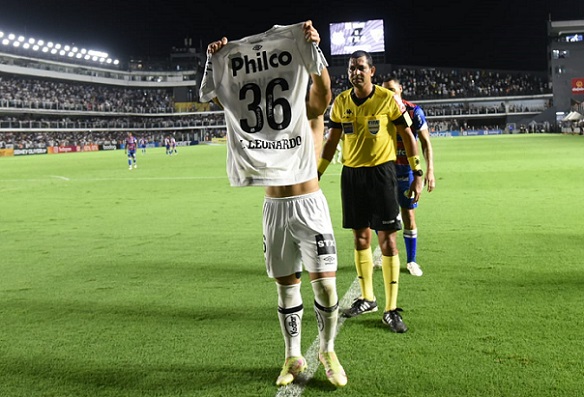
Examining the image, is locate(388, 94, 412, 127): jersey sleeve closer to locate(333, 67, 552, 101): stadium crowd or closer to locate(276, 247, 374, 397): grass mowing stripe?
locate(276, 247, 374, 397): grass mowing stripe

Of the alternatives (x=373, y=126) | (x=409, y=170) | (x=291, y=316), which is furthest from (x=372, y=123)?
(x=291, y=316)

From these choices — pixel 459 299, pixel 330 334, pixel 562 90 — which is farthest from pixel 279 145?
pixel 562 90

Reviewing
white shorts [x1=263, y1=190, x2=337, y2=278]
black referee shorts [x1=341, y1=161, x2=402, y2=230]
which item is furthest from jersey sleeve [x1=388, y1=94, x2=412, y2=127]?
white shorts [x1=263, y1=190, x2=337, y2=278]

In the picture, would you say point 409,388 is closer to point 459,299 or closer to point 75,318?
point 459,299

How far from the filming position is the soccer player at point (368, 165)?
4895 millimetres

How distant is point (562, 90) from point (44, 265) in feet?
291

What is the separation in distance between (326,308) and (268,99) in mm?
1486

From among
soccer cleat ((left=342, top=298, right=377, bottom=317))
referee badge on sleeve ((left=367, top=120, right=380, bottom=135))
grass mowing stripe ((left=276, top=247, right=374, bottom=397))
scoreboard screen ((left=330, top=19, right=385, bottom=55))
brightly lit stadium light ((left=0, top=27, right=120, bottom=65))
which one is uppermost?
brightly lit stadium light ((left=0, top=27, right=120, bottom=65))

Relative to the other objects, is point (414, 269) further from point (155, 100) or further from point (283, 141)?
point (155, 100)

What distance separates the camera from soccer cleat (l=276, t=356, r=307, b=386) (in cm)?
367

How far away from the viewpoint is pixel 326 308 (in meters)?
3.75

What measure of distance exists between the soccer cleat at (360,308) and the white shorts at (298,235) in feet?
4.93

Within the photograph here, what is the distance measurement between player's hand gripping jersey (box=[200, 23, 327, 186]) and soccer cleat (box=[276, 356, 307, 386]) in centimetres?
127

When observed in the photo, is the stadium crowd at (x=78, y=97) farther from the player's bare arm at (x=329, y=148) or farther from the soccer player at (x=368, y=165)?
the soccer player at (x=368, y=165)
